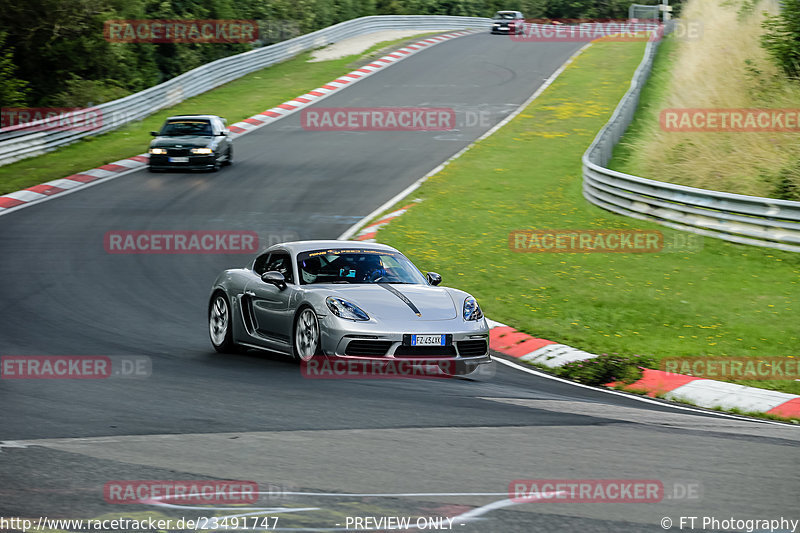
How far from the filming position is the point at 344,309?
10.3 meters

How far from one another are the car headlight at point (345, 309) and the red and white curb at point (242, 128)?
48.6ft

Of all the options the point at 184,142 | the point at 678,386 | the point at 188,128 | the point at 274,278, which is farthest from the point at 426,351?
the point at 188,128

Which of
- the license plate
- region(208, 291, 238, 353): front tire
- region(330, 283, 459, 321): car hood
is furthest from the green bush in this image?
region(208, 291, 238, 353): front tire

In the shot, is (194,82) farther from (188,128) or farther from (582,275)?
(582,275)

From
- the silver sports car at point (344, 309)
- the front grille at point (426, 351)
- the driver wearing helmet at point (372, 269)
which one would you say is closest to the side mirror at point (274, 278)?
the silver sports car at point (344, 309)

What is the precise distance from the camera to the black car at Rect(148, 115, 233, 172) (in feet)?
→ 91.7

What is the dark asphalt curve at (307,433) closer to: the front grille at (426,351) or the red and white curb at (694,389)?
the front grille at (426,351)

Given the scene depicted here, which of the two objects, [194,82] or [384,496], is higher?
[384,496]

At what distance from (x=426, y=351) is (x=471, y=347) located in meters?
0.55

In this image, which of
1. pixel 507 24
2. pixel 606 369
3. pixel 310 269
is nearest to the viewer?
pixel 606 369

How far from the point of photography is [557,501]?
5.57m

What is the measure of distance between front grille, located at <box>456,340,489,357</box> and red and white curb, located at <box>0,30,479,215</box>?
15537mm

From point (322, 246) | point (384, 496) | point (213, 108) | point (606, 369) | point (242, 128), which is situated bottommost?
point (242, 128)

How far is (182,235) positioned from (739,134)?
481 inches
